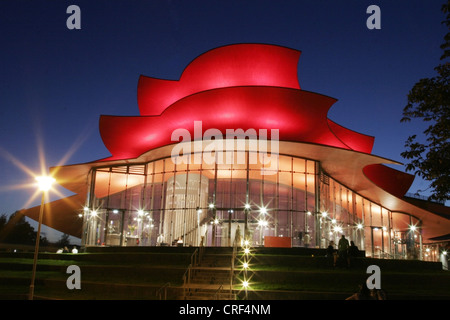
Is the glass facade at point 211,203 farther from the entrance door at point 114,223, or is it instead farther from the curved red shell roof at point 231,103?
the curved red shell roof at point 231,103

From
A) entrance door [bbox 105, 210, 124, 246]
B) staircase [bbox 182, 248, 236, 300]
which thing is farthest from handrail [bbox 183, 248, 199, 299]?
entrance door [bbox 105, 210, 124, 246]

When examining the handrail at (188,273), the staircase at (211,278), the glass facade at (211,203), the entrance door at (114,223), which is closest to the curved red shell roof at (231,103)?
the glass facade at (211,203)

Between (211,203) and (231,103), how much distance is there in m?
6.09

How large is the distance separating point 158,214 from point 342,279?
1420 cm

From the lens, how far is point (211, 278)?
15.4 meters

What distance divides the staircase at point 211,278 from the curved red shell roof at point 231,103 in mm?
7946

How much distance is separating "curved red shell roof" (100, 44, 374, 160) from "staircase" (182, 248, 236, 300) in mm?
7946

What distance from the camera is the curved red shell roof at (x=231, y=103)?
74.4 feet

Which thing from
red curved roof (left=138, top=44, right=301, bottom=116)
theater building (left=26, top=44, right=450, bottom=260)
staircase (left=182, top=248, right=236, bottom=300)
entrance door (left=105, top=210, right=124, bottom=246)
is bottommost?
staircase (left=182, top=248, right=236, bottom=300)

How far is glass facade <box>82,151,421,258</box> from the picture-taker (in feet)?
79.7

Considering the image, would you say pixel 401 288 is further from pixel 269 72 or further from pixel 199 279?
pixel 269 72

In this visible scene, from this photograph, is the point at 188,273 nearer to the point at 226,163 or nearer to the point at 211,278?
the point at 211,278

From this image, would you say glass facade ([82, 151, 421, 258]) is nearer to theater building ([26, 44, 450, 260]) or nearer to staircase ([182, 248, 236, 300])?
theater building ([26, 44, 450, 260])
